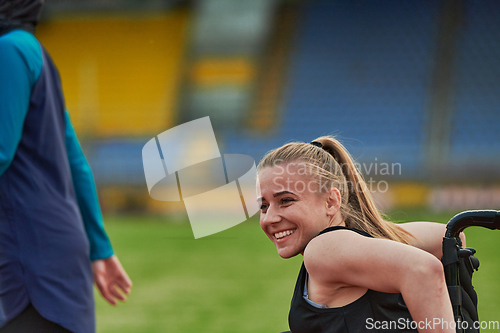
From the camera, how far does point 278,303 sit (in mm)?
4539

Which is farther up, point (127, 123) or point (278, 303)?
point (278, 303)

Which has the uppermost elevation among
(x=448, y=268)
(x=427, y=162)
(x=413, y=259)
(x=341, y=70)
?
(x=413, y=259)

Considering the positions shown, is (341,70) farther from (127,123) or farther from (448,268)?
(448,268)

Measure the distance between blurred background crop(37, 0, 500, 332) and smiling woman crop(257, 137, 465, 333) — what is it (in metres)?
6.08

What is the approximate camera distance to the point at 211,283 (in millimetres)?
5441

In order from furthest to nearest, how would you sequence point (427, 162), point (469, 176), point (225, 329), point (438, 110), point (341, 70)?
point (341, 70), point (438, 110), point (427, 162), point (469, 176), point (225, 329)

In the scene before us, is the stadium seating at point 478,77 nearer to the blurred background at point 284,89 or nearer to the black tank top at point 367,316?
the blurred background at point 284,89

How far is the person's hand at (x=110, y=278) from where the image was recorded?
69.1 inches

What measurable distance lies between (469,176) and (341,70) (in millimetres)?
4848

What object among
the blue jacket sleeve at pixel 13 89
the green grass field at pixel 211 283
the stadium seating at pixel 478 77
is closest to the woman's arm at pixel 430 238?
the blue jacket sleeve at pixel 13 89

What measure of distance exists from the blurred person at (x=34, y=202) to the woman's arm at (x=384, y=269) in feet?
2.19

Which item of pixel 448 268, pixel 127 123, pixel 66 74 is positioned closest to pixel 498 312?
pixel 448 268

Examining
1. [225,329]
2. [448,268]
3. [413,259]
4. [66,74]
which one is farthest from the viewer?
[66,74]

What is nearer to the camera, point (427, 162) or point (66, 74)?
point (427, 162)
